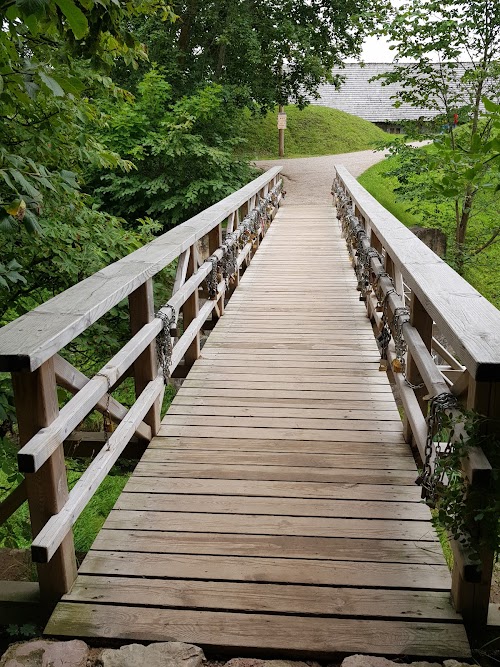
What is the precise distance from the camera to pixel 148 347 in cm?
349

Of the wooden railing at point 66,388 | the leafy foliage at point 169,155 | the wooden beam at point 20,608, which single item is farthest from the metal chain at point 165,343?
the leafy foliage at point 169,155

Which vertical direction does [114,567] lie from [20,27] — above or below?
below

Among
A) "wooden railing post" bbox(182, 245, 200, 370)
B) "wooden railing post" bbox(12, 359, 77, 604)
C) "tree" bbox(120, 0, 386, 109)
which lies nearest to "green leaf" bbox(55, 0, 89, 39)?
"wooden railing post" bbox(12, 359, 77, 604)

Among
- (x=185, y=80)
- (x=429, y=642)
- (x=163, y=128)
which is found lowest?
(x=429, y=642)

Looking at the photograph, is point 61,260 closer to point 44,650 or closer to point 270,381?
point 270,381

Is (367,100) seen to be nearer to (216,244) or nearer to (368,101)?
(368,101)

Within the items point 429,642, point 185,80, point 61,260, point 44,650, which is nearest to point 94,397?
point 44,650

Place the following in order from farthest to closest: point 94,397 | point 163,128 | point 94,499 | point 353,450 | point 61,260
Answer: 1. point 163,128
2. point 94,499
3. point 61,260
4. point 353,450
5. point 94,397

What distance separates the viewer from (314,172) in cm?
2102

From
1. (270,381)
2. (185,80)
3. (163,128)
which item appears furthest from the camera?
(185,80)

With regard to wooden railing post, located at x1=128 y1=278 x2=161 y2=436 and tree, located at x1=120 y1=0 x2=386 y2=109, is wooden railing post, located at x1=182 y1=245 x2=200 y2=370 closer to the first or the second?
wooden railing post, located at x1=128 y1=278 x2=161 y2=436

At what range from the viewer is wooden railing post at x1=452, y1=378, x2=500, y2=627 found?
1.99 m

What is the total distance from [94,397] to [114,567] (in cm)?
63

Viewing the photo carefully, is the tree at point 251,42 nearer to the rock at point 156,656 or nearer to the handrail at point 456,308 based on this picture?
the handrail at point 456,308
